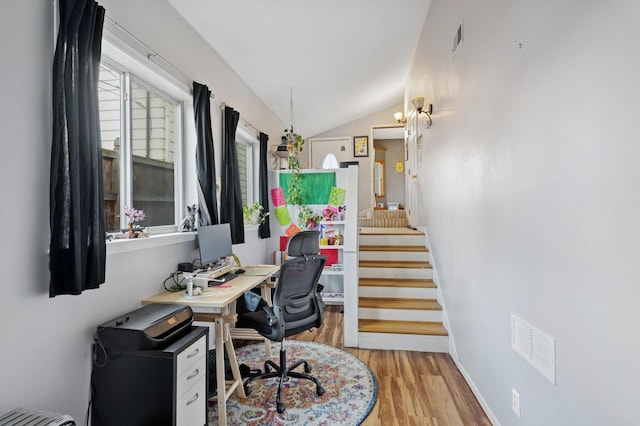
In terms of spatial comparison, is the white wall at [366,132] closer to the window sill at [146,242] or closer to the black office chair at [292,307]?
the black office chair at [292,307]

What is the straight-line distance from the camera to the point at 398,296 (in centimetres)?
367

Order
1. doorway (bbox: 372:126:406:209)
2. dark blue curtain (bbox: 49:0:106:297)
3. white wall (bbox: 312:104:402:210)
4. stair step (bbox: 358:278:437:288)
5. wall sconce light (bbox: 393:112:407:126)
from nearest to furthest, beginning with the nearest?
dark blue curtain (bbox: 49:0:106:297) < stair step (bbox: 358:278:437:288) < wall sconce light (bbox: 393:112:407:126) < white wall (bbox: 312:104:402:210) < doorway (bbox: 372:126:406:209)

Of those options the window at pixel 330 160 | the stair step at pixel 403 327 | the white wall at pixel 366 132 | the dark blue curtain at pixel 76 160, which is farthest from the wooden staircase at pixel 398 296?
the window at pixel 330 160

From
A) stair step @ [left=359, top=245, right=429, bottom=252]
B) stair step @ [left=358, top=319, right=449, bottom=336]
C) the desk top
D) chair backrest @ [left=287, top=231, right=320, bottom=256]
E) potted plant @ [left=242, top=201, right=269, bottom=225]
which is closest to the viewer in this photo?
the desk top

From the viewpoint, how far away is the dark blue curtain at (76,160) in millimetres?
1432

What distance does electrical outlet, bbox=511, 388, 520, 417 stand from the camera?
1.71 meters

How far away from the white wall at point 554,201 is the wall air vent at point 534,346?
5cm

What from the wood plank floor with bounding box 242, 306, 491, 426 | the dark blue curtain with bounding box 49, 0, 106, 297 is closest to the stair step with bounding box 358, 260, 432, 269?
the wood plank floor with bounding box 242, 306, 491, 426

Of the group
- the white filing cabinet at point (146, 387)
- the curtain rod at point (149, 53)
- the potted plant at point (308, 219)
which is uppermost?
the curtain rod at point (149, 53)

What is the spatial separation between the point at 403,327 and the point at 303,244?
1596 millimetres

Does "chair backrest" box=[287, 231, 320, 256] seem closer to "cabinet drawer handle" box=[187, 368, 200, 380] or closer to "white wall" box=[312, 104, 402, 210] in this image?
"cabinet drawer handle" box=[187, 368, 200, 380]

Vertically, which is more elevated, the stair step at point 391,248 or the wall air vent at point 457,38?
the wall air vent at point 457,38

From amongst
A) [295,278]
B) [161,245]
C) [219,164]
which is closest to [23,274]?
[161,245]

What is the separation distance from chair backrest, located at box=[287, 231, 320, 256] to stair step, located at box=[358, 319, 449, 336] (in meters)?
1.24
